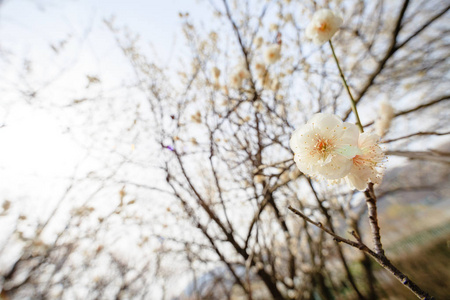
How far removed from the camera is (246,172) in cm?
336

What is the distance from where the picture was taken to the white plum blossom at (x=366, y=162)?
0.94 meters

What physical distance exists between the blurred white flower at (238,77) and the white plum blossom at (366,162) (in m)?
1.96

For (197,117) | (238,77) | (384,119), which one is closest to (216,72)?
(238,77)

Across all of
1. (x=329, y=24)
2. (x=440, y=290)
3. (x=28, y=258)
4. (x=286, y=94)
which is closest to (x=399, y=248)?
(x=440, y=290)

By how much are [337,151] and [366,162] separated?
0.50 feet

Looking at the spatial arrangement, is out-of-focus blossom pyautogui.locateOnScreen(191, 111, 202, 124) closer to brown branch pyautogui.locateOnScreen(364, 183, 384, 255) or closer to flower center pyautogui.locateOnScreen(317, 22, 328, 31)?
flower center pyautogui.locateOnScreen(317, 22, 328, 31)

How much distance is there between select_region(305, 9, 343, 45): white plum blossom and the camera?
1578 mm

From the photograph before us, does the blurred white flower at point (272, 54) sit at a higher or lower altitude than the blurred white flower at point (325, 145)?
higher

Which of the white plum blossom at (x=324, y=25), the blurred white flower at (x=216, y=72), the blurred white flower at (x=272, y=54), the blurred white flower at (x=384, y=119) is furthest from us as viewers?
the blurred white flower at (x=216, y=72)

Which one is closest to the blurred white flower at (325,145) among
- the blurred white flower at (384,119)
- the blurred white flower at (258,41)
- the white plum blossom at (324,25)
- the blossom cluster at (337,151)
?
the blossom cluster at (337,151)

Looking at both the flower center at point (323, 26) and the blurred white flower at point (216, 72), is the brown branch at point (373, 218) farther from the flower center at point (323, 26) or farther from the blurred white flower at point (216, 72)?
the blurred white flower at point (216, 72)

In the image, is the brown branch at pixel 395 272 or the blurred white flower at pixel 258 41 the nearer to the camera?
the brown branch at pixel 395 272

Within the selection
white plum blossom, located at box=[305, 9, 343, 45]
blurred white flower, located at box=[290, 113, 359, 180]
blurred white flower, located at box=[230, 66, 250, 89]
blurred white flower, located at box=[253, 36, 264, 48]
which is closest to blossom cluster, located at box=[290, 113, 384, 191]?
blurred white flower, located at box=[290, 113, 359, 180]

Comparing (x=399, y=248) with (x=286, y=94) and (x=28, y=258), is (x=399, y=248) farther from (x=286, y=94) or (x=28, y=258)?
(x=28, y=258)
